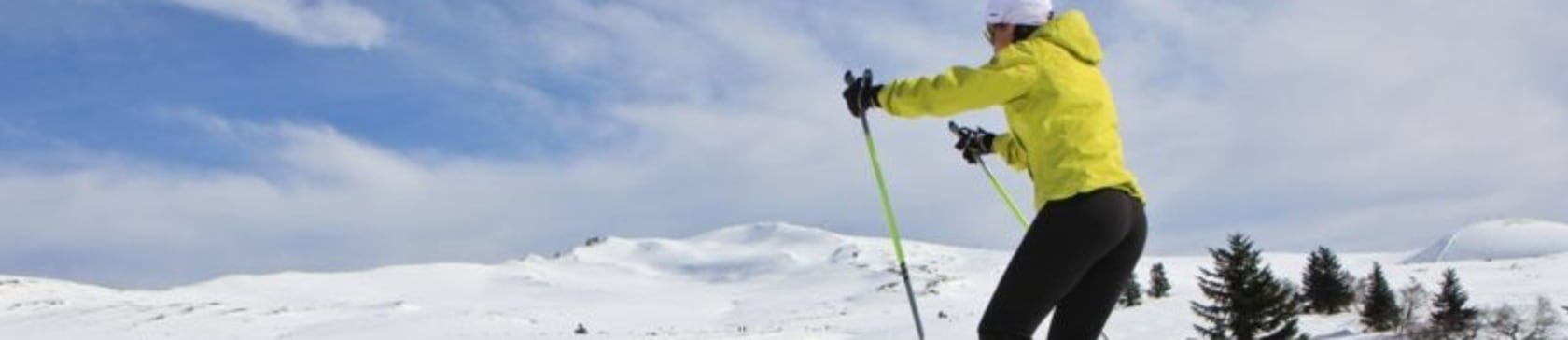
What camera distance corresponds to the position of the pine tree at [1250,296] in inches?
1556

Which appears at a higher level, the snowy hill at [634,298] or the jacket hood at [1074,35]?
the snowy hill at [634,298]

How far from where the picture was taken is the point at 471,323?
92.6m

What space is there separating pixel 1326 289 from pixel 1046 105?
214ft

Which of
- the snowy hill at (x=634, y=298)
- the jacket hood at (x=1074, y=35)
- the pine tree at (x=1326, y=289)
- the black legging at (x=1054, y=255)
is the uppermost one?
the snowy hill at (x=634, y=298)

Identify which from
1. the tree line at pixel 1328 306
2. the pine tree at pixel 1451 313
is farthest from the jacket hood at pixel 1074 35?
the pine tree at pixel 1451 313

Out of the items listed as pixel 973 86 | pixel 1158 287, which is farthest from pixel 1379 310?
pixel 973 86

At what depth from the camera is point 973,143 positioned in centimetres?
567

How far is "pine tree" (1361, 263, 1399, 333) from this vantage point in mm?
55406

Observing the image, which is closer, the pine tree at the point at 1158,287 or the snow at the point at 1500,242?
the pine tree at the point at 1158,287

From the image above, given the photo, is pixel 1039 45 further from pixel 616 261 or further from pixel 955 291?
pixel 616 261

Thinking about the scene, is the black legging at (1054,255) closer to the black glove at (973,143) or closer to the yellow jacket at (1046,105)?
the yellow jacket at (1046,105)

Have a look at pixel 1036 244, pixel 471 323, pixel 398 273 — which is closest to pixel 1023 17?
pixel 1036 244

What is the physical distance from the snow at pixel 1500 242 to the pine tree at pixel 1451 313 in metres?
95.5

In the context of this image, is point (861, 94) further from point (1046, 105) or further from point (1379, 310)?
point (1379, 310)
